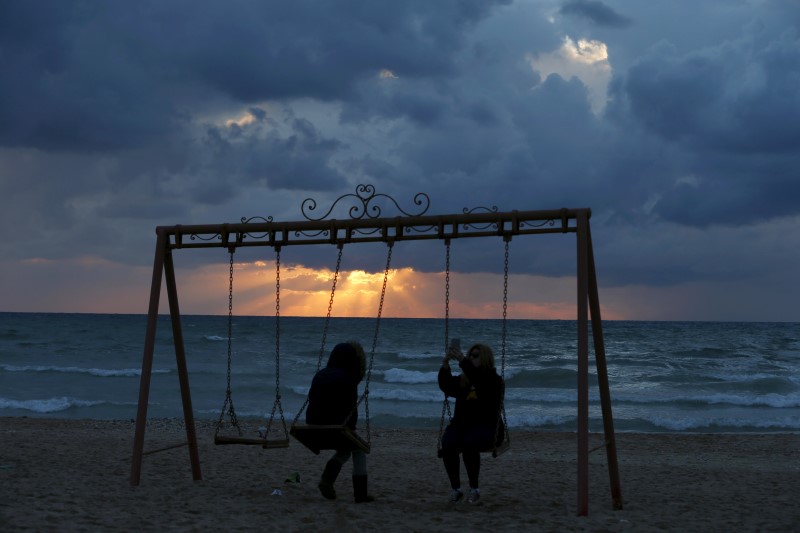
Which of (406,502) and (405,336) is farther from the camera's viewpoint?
(405,336)

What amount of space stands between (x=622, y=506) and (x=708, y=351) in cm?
3879

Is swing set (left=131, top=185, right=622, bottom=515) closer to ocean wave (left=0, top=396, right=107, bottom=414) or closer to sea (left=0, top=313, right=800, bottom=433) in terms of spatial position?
sea (left=0, top=313, right=800, bottom=433)

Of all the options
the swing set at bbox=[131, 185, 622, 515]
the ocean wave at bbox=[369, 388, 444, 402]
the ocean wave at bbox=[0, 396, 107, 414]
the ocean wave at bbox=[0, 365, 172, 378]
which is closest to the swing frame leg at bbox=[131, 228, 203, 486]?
the swing set at bbox=[131, 185, 622, 515]

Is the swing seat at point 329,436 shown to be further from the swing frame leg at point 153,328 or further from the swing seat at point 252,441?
the swing frame leg at point 153,328

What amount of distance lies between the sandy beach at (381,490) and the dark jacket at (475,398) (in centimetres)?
86

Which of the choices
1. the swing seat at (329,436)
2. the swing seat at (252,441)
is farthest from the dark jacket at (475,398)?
the swing seat at (252,441)

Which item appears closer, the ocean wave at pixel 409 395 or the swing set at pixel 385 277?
the swing set at pixel 385 277

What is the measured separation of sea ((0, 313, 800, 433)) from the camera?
66.7 ft

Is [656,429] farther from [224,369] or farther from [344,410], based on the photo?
[224,369]

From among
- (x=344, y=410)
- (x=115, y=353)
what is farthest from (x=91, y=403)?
(x=115, y=353)

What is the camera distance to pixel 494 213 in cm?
785

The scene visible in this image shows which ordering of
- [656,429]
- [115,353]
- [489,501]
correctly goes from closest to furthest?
[489,501] → [656,429] → [115,353]

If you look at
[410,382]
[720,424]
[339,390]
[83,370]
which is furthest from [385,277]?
[83,370]

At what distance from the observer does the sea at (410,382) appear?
66.7 feet
